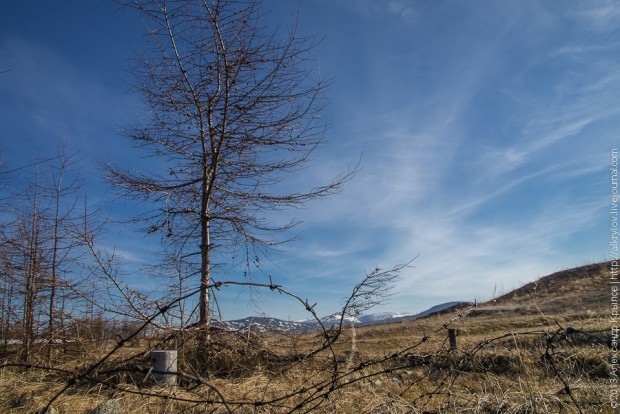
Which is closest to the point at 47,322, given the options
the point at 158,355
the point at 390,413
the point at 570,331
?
the point at 158,355

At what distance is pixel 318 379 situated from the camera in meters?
4.86

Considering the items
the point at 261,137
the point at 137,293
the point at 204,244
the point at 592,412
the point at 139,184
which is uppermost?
the point at 261,137

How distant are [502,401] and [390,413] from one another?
0.78 meters

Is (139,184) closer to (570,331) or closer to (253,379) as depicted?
(253,379)

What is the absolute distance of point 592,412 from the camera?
2.75m

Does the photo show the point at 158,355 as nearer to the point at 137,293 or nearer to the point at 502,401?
the point at 137,293

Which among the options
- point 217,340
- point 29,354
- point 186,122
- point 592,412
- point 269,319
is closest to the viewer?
point 592,412

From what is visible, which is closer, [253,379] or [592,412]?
[592,412]

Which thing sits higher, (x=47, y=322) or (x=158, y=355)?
(x=47, y=322)

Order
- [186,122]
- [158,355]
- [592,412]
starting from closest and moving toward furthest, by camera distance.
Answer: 1. [592,412]
2. [158,355]
3. [186,122]

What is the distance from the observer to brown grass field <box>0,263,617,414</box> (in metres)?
2.63

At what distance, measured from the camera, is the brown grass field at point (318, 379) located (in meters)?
2.63

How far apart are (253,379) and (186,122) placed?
12.4 ft

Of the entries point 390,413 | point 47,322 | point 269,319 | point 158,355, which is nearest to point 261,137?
point 269,319
